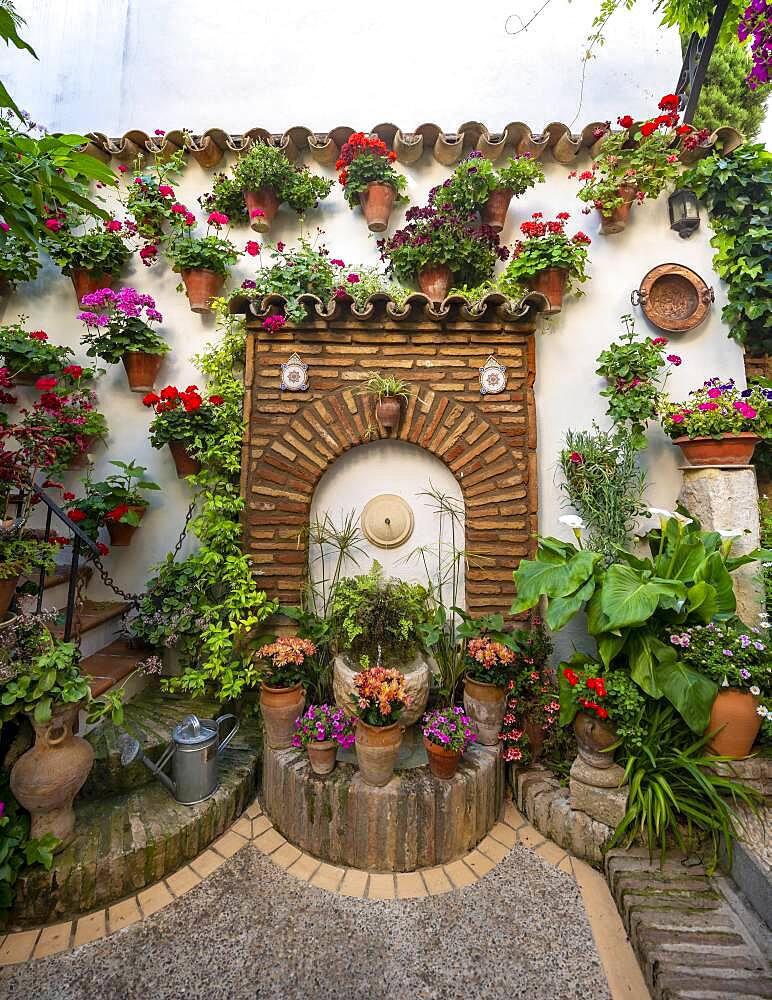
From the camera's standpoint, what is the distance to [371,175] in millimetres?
3453

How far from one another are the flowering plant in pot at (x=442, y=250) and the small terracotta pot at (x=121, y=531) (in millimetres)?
2659

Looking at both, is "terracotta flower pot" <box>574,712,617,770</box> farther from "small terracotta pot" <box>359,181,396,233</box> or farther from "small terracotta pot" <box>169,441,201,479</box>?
"small terracotta pot" <box>359,181,396,233</box>

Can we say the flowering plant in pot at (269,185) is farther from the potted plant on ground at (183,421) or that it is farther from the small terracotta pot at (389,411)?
the small terracotta pot at (389,411)

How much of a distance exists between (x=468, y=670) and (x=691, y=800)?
49.5 inches

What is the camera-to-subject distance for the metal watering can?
2432 millimetres

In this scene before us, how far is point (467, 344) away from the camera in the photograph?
10.9ft

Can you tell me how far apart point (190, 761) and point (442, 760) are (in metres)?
1.33

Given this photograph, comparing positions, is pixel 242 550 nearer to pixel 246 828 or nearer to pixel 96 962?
pixel 246 828

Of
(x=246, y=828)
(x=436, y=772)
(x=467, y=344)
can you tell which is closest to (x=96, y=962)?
(x=246, y=828)

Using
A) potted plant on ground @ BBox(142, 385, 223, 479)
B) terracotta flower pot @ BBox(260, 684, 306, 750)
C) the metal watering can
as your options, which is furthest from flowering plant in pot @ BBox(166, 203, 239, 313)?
the metal watering can

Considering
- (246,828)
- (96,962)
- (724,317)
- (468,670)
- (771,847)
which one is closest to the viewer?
(96,962)

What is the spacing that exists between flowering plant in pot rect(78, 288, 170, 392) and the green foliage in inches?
163

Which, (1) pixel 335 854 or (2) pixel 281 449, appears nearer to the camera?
(1) pixel 335 854

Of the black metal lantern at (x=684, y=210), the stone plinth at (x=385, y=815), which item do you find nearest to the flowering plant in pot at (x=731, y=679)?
the stone plinth at (x=385, y=815)
